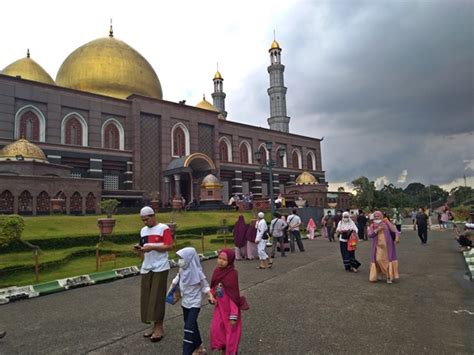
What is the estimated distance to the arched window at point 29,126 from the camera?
25594 mm

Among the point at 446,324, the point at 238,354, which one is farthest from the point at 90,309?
the point at 446,324

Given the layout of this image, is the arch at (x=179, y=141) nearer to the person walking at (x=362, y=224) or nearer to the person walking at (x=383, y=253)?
the person walking at (x=362, y=224)

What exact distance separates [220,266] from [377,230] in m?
5.31

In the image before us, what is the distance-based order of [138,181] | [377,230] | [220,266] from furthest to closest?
1. [138,181]
2. [377,230]
3. [220,266]

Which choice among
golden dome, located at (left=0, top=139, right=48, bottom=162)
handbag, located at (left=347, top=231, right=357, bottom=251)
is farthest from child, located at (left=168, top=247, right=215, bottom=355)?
golden dome, located at (left=0, top=139, right=48, bottom=162)

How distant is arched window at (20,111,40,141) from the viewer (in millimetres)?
25594

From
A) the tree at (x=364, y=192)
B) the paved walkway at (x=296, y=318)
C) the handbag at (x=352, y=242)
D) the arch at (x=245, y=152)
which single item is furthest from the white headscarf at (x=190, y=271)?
the tree at (x=364, y=192)

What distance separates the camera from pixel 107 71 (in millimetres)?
31703

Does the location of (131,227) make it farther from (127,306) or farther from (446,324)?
(446,324)

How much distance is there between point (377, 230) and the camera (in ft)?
26.4

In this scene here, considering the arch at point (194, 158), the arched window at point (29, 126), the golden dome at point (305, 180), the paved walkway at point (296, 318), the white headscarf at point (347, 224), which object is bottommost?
the paved walkway at point (296, 318)

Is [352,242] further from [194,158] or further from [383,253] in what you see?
[194,158]

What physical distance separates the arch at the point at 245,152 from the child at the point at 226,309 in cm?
3696

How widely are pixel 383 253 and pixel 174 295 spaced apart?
548 centimetres
